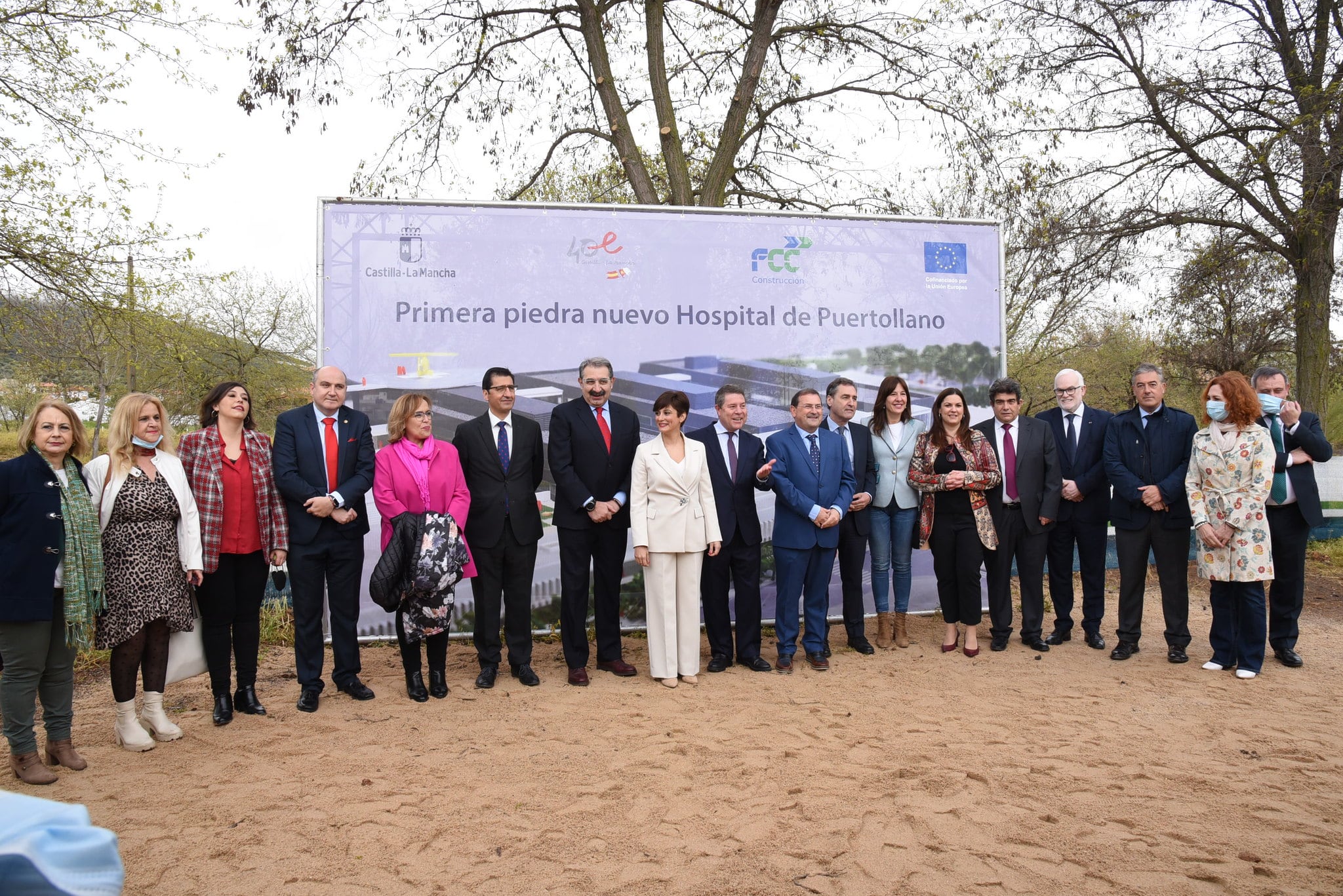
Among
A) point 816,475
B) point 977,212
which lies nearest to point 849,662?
point 816,475

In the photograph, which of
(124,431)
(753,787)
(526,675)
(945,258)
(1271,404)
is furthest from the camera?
(945,258)

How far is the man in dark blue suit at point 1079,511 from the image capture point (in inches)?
232

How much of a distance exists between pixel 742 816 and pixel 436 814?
3.67 feet

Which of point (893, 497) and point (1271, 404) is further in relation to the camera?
point (893, 497)

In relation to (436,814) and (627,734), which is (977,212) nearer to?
(627,734)

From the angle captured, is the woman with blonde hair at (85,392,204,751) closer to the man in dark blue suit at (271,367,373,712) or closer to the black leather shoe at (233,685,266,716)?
the black leather shoe at (233,685,266,716)

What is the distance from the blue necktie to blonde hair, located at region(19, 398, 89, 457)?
197 cm

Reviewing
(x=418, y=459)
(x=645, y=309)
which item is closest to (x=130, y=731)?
(x=418, y=459)

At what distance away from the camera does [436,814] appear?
3.35 metres

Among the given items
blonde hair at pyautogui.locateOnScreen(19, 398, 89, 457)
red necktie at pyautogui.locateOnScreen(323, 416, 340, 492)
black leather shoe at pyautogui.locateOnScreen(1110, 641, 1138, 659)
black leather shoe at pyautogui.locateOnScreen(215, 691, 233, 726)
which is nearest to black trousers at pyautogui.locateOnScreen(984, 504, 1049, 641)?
black leather shoe at pyautogui.locateOnScreen(1110, 641, 1138, 659)

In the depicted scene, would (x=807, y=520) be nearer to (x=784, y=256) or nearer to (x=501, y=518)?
(x=501, y=518)

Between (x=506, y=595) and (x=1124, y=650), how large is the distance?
379 cm

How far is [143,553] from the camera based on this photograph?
406 centimetres

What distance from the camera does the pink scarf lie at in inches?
189
